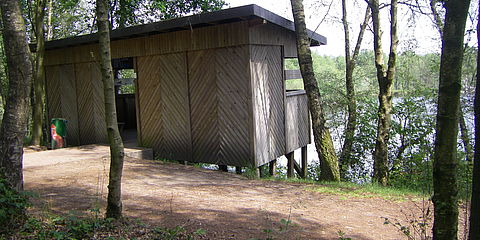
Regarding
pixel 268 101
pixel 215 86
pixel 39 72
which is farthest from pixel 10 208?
pixel 39 72

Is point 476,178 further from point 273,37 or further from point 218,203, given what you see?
point 273,37

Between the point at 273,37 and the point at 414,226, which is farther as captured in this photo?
the point at 273,37

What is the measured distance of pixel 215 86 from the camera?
33.6 ft

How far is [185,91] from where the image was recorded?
10.8 meters

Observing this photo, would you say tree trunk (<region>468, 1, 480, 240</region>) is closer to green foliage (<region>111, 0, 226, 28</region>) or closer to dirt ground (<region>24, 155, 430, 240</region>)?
dirt ground (<region>24, 155, 430, 240</region>)

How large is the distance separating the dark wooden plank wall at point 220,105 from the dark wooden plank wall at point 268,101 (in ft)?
0.91

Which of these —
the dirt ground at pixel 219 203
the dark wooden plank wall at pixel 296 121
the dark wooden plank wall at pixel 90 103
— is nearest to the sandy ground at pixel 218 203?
the dirt ground at pixel 219 203

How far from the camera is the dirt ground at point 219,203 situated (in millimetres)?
5305

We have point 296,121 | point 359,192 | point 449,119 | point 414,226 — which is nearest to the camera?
point 449,119

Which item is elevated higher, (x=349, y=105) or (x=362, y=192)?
(x=349, y=105)

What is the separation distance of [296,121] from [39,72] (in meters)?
8.95

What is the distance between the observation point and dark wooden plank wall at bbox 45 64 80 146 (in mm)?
13914

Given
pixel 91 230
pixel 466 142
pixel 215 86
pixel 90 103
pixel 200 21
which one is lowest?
pixel 91 230

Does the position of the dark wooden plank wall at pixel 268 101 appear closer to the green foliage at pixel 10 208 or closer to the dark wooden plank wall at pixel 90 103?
the dark wooden plank wall at pixel 90 103
